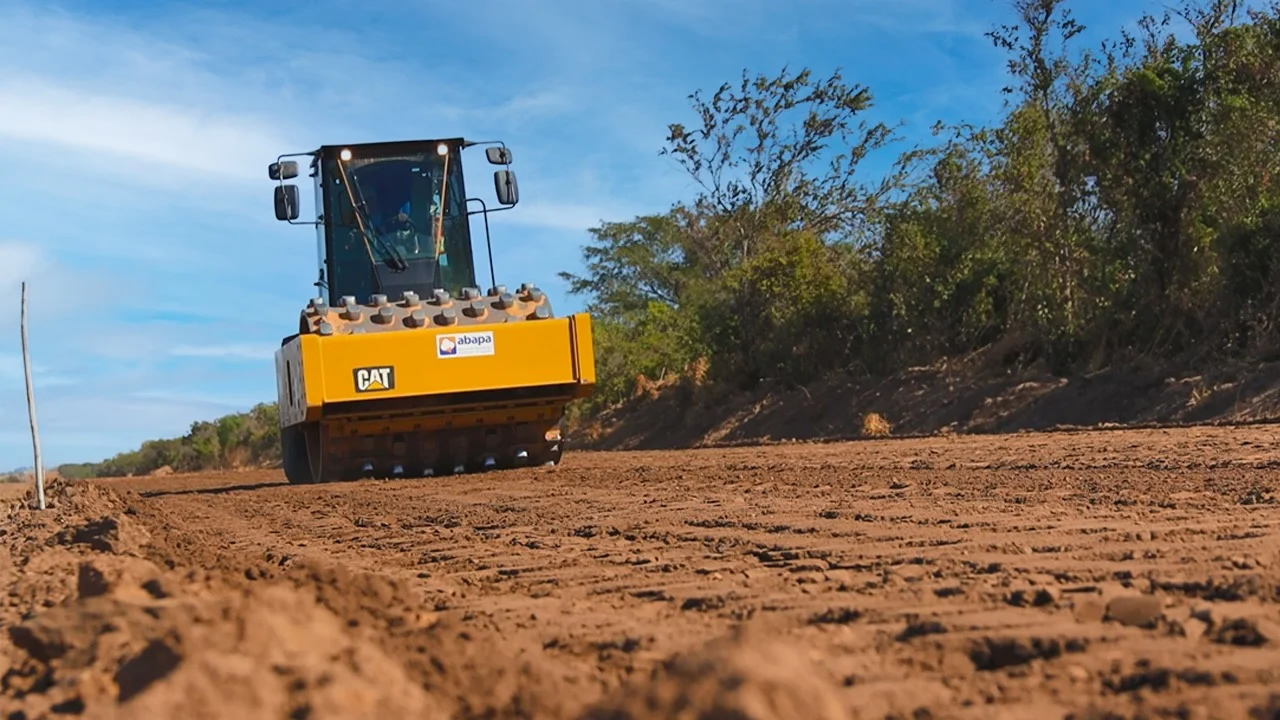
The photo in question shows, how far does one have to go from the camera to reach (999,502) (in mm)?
7504

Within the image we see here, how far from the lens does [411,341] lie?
13.5 m

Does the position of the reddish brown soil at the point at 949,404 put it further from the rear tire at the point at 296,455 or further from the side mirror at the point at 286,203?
the side mirror at the point at 286,203

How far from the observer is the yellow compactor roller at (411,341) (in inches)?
528

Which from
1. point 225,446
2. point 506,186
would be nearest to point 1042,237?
point 506,186

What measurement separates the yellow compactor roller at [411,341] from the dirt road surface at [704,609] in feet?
14.2

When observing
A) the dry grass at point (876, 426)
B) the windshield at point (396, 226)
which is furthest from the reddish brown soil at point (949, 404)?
the windshield at point (396, 226)

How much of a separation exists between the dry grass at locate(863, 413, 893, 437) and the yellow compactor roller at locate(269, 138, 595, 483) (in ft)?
21.6

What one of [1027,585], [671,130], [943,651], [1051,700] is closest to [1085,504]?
[1027,585]

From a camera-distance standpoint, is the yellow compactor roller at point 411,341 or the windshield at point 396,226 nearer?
the yellow compactor roller at point 411,341

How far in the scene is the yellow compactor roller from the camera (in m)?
13.4

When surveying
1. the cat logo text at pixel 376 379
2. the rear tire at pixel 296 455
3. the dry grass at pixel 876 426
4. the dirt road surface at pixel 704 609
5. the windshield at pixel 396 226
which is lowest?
the dirt road surface at pixel 704 609

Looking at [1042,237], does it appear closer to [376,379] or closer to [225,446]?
[376,379]

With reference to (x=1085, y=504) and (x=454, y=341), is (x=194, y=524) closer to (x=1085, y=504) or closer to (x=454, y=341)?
(x=454, y=341)

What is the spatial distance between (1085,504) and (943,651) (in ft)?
12.0
